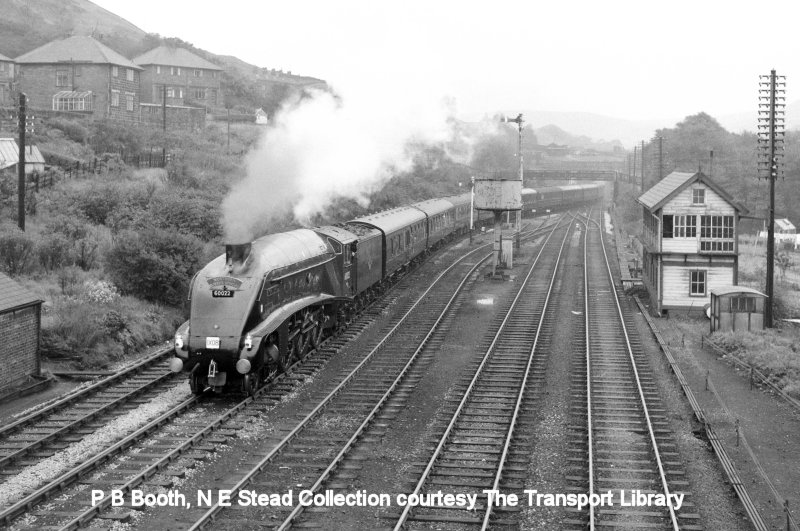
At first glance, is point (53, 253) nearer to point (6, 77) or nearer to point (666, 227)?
point (666, 227)

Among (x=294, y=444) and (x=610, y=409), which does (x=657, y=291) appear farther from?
(x=294, y=444)

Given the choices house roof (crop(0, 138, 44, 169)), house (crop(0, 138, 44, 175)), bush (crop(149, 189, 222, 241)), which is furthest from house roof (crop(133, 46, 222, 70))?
bush (crop(149, 189, 222, 241))

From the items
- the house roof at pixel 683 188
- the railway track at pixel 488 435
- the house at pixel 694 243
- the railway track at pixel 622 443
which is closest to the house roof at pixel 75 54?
the house roof at pixel 683 188

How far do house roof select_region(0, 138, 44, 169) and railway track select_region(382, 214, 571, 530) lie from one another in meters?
30.6

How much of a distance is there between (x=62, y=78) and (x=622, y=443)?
69143mm

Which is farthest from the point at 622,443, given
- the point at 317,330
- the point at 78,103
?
the point at 78,103

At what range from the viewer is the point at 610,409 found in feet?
60.2

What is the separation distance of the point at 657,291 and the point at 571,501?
19670 millimetres

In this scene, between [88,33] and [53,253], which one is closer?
[53,253]

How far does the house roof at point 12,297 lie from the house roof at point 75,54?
55.7 m

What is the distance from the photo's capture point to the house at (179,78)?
83500 millimetres

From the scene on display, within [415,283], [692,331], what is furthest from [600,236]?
[692,331]

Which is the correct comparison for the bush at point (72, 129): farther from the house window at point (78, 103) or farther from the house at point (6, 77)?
the house at point (6, 77)

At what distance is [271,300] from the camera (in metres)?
19.2
